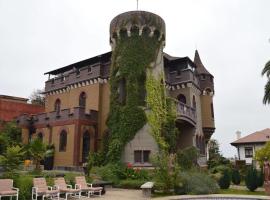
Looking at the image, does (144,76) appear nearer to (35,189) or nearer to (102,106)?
(102,106)

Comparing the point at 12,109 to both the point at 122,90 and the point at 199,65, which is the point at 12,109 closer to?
the point at 122,90

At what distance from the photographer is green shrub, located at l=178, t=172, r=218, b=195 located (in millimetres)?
16344

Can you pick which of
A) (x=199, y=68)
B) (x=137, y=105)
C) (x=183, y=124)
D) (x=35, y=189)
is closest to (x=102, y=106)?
(x=137, y=105)

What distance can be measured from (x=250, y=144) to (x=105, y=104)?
28007 mm

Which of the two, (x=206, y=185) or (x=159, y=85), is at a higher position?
(x=159, y=85)

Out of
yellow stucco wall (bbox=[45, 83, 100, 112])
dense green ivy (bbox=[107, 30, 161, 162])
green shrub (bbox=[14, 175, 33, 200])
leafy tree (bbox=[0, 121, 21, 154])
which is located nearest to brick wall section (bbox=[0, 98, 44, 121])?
leafy tree (bbox=[0, 121, 21, 154])

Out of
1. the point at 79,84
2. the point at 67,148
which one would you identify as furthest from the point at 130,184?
the point at 79,84

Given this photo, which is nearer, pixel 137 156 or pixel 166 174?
pixel 166 174

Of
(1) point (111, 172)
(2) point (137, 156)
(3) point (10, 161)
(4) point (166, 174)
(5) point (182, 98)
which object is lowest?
(1) point (111, 172)

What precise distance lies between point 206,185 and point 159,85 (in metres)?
10.9

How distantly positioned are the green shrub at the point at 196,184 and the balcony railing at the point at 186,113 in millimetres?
9255

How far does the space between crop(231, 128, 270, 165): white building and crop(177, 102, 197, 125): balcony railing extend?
21319 mm

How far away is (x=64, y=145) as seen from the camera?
1105 inches

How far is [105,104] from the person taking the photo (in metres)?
28.9
